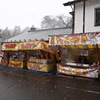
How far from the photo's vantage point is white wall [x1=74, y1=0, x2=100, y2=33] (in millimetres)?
8258

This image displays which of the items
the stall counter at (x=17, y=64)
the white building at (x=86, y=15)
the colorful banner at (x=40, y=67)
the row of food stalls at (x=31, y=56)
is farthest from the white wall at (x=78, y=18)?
the stall counter at (x=17, y=64)

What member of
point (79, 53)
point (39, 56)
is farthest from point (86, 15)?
point (39, 56)

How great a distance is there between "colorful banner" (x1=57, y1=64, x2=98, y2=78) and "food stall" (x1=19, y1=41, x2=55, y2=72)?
1.38m

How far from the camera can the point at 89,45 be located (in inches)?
265

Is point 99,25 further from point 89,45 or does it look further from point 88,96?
point 88,96

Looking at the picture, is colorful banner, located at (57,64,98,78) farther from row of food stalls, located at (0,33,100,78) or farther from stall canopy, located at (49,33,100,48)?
stall canopy, located at (49,33,100,48)

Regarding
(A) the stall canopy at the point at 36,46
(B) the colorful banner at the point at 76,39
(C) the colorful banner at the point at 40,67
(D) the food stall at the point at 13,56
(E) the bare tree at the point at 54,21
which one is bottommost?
(C) the colorful banner at the point at 40,67

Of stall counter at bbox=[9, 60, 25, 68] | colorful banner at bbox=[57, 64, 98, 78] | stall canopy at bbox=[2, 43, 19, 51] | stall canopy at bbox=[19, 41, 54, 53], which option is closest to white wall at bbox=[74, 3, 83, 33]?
stall canopy at bbox=[19, 41, 54, 53]

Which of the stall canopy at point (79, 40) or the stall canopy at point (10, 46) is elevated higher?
the stall canopy at point (79, 40)

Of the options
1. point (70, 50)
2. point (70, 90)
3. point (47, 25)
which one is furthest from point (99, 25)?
point (47, 25)

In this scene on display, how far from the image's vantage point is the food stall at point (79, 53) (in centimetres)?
671

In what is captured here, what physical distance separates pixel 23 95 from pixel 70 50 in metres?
5.30

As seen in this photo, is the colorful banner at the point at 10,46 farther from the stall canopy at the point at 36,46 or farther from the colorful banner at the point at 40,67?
the colorful banner at the point at 40,67

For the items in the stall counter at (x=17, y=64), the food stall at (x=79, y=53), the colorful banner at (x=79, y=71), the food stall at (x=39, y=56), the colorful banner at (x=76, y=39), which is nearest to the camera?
the colorful banner at (x=76, y=39)
